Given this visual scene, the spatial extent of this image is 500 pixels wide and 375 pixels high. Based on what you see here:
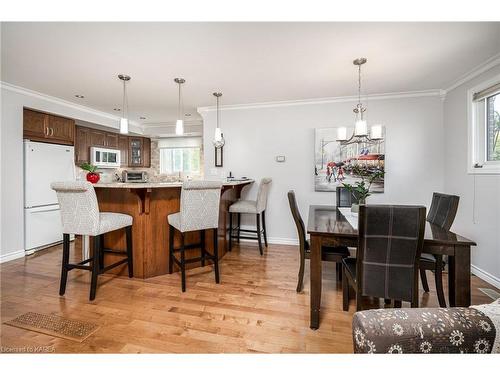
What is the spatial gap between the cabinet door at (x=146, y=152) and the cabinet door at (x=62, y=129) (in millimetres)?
1683

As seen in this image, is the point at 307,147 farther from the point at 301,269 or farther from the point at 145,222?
the point at 145,222

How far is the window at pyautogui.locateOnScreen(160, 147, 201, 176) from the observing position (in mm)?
5461

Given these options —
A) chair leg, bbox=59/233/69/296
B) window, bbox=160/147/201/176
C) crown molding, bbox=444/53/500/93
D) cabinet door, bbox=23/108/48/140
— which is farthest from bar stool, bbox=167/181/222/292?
window, bbox=160/147/201/176

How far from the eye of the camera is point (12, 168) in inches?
119

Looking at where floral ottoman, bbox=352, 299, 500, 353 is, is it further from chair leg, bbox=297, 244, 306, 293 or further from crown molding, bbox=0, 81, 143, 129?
crown molding, bbox=0, 81, 143, 129

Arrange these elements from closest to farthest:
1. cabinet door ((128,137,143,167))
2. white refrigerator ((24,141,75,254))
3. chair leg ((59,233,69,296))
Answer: chair leg ((59,233,69,296)) < white refrigerator ((24,141,75,254)) < cabinet door ((128,137,143,167))

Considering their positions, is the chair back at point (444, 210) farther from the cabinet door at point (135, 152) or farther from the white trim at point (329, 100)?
the cabinet door at point (135, 152)

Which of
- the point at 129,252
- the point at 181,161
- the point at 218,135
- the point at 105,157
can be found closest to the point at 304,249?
the point at 129,252

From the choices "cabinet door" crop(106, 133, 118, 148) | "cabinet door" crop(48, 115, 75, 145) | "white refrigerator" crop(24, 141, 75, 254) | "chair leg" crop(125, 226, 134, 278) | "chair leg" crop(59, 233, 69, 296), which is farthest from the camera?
"cabinet door" crop(106, 133, 118, 148)

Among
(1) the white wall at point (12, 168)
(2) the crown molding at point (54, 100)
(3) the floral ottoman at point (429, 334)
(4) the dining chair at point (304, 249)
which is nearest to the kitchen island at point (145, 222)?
(4) the dining chair at point (304, 249)

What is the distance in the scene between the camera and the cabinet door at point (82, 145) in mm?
4039

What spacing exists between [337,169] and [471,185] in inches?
59.7

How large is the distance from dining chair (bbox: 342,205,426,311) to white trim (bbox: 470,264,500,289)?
1.76 m

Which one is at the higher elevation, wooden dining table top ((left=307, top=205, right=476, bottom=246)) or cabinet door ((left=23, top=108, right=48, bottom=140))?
cabinet door ((left=23, top=108, right=48, bottom=140))
